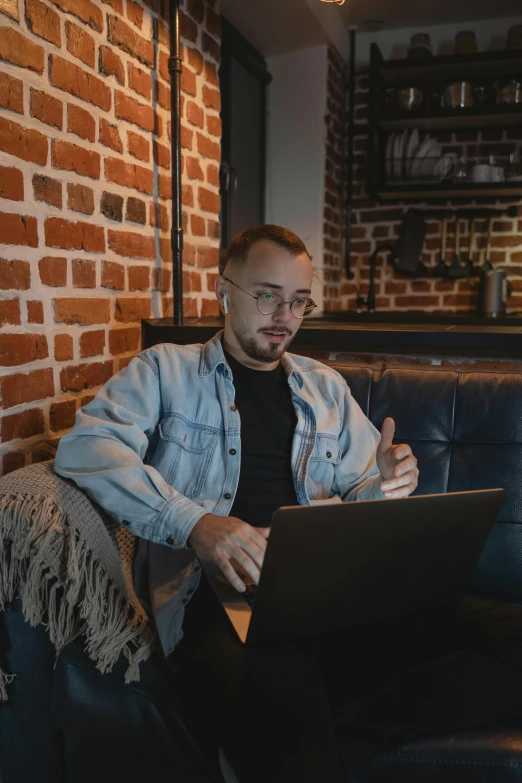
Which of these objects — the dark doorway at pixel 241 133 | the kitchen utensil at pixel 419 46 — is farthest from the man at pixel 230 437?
the kitchen utensil at pixel 419 46

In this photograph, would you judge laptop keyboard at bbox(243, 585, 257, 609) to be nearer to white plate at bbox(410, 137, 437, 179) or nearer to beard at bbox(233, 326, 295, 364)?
beard at bbox(233, 326, 295, 364)

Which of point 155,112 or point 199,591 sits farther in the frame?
point 155,112

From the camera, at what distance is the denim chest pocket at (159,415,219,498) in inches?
56.1

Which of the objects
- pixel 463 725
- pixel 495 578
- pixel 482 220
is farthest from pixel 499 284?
pixel 463 725

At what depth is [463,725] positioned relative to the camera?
102cm

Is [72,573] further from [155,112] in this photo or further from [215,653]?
[155,112]

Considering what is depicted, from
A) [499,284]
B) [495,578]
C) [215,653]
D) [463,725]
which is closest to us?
[463,725]

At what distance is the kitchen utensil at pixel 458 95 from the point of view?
3.53m

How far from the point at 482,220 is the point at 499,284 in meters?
A: 0.41

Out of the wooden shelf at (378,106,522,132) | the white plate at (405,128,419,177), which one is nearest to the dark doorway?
the wooden shelf at (378,106,522,132)

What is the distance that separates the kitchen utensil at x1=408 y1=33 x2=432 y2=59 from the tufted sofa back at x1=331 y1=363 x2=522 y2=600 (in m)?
2.65

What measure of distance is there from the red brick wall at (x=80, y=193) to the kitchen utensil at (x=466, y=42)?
178 centimetres

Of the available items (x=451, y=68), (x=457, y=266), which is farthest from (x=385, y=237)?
(x=451, y=68)

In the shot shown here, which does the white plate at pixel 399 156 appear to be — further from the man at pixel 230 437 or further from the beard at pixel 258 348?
the beard at pixel 258 348
